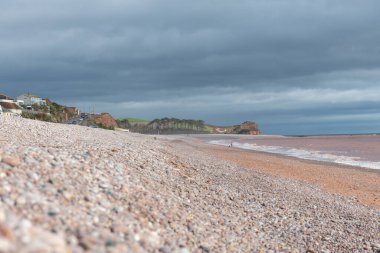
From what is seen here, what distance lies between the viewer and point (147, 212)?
26.9 ft

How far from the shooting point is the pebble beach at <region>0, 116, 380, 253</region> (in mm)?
5688

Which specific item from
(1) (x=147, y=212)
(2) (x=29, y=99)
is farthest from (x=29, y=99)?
(1) (x=147, y=212)

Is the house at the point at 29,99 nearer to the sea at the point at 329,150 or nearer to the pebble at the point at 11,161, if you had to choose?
the sea at the point at 329,150

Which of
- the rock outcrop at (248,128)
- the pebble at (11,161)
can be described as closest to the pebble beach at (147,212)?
the pebble at (11,161)

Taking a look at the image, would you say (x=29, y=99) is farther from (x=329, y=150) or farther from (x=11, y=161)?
(x=11, y=161)

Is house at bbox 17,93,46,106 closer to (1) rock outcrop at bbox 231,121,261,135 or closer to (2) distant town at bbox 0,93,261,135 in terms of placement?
(2) distant town at bbox 0,93,261,135

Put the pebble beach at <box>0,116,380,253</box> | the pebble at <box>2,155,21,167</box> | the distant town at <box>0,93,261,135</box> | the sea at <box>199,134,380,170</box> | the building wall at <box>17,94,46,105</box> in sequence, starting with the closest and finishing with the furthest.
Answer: the pebble beach at <box>0,116,380,253</box> < the pebble at <box>2,155,21,167</box> < the sea at <box>199,134,380,170</box> < the distant town at <box>0,93,261,135</box> < the building wall at <box>17,94,46,105</box>

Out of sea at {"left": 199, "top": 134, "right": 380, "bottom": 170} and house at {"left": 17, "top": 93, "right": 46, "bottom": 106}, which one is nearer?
sea at {"left": 199, "top": 134, "right": 380, "bottom": 170}

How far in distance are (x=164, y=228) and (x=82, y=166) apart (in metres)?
2.67

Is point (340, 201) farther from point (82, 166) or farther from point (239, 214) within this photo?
point (82, 166)

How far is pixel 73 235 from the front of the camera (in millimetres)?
5555

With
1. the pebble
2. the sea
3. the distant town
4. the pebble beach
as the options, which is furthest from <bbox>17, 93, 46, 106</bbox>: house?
the pebble

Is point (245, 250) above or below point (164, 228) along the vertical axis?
below

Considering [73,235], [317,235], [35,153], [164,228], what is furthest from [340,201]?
[73,235]
